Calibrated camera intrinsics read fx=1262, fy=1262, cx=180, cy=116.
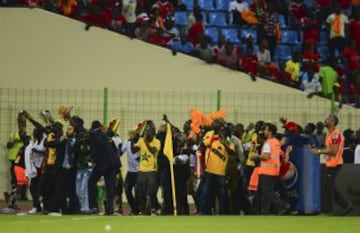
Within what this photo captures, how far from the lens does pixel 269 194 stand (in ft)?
84.3

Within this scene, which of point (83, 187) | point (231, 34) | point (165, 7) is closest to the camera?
point (83, 187)

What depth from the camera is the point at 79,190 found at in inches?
1045

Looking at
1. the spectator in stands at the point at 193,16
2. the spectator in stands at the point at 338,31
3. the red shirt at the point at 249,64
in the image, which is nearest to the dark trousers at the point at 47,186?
the red shirt at the point at 249,64

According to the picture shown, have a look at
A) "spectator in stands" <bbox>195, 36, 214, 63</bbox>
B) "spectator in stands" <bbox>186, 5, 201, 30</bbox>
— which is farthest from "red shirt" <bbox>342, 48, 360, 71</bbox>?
"spectator in stands" <bbox>186, 5, 201, 30</bbox>

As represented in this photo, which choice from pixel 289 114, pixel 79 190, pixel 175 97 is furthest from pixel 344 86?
pixel 79 190

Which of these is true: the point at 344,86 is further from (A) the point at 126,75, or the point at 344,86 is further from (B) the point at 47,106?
(B) the point at 47,106

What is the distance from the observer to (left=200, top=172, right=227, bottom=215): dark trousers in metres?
26.1

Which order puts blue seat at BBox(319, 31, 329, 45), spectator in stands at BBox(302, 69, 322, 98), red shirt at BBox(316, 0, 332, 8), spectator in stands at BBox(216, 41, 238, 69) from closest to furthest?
1. spectator in stands at BBox(302, 69, 322, 98)
2. spectator in stands at BBox(216, 41, 238, 69)
3. blue seat at BBox(319, 31, 329, 45)
4. red shirt at BBox(316, 0, 332, 8)

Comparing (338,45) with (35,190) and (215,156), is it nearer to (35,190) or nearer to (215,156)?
(215,156)

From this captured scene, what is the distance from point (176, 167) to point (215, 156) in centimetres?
116

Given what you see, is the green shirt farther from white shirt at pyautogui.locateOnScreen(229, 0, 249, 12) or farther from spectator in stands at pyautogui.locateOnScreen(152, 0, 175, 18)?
spectator in stands at pyautogui.locateOnScreen(152, 0, 175, 18)

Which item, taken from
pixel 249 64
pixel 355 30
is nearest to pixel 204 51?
pixel 249 64

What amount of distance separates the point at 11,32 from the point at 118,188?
21.2ft

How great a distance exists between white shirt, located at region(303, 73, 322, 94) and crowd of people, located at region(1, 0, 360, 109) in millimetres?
25
